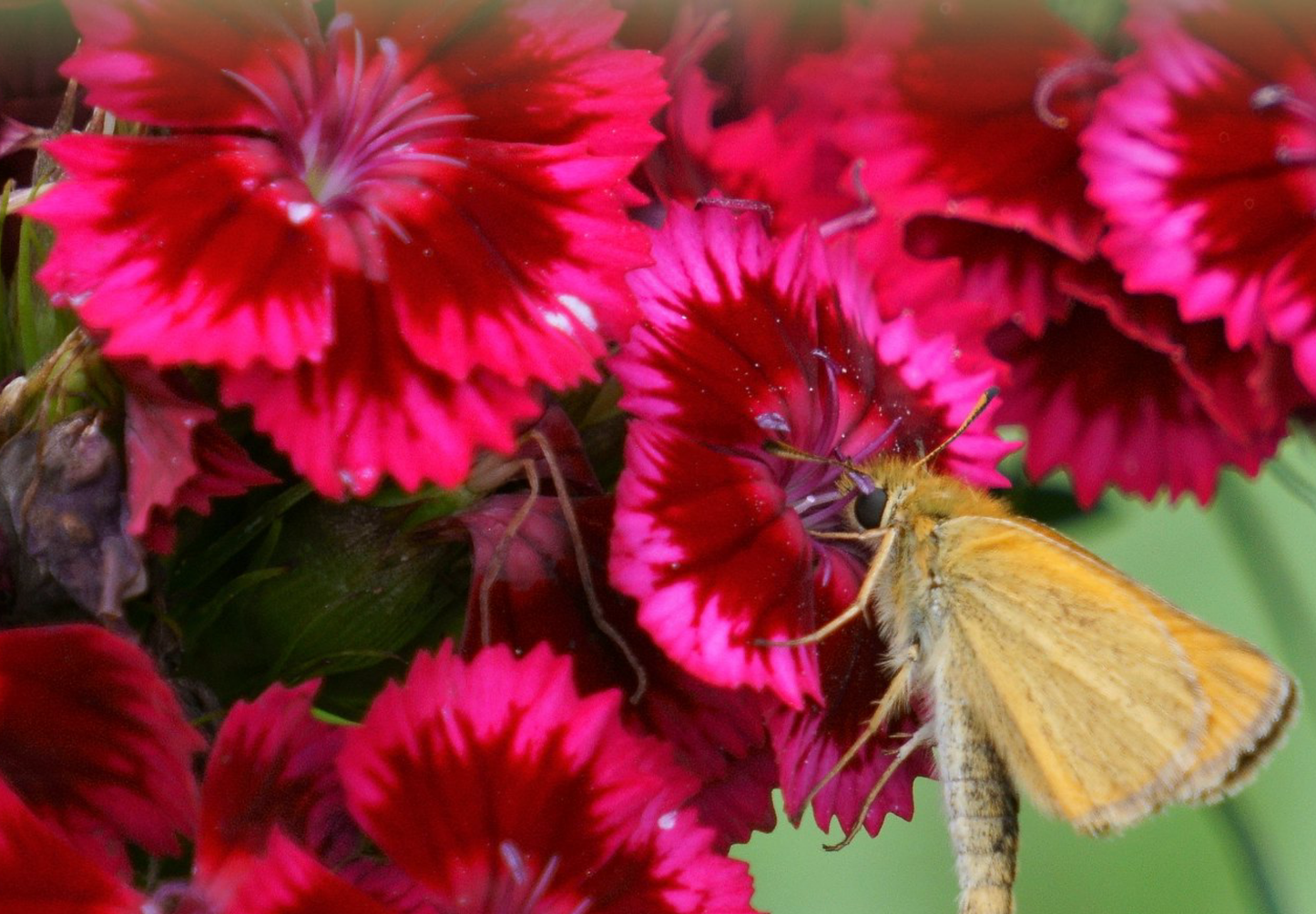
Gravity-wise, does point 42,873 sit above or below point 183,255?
below

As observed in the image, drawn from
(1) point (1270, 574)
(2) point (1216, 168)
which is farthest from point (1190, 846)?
(2) point (1216, 168)

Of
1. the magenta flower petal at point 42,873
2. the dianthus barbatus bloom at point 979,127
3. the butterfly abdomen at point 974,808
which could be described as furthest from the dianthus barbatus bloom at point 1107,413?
the magenta flower petal at point 42,873

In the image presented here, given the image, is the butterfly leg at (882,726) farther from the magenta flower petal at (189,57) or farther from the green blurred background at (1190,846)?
the green blurred background at (1190,846)

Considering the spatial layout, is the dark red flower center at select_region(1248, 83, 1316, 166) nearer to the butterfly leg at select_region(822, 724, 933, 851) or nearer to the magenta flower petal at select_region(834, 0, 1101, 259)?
the magenta flower petal at select_region(834, 0, 1101, 259)

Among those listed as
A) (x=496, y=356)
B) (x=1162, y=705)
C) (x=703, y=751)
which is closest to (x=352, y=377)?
(x=496, y=356)

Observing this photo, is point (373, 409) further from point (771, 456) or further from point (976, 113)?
point (976, 113)
